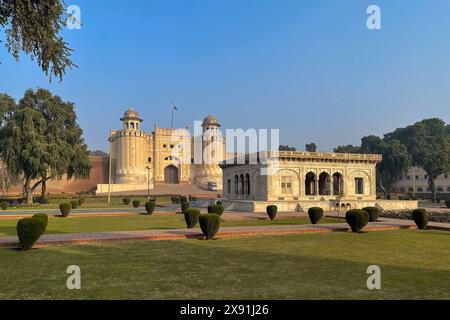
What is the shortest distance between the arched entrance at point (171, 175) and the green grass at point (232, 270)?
66.4 meters

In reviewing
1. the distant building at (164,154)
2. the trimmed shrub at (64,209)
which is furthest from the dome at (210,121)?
the trimmed shrub at (64,209)

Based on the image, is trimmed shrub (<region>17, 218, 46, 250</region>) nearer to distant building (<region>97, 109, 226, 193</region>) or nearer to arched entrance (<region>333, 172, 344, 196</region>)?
arched entrance (<region>333, 172, 344, 196</region>)

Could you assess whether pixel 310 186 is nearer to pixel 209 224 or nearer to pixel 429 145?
pixel 209 224

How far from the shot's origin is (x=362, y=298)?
617 centimetres

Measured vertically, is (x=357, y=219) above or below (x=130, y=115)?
below

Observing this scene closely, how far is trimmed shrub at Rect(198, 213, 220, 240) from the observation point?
44.5 feet

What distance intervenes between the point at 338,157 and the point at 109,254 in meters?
32.0

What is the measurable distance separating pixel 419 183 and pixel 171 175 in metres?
54.0

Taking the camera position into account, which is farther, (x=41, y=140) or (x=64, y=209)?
(x=41, y=140)

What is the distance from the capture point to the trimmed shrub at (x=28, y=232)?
11125mm

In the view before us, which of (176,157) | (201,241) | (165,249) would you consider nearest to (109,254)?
(165,249)

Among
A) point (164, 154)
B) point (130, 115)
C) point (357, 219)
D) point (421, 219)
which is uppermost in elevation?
point (130, 115)

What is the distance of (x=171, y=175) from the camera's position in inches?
3118

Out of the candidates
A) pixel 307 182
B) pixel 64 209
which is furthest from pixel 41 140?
pixel 307 182
